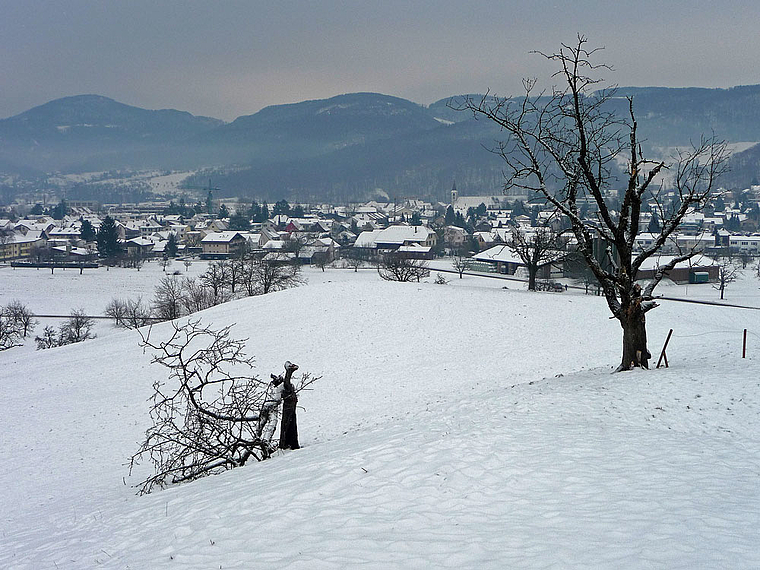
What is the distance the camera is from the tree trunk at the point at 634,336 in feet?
44.5

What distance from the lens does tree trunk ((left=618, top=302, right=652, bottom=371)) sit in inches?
535

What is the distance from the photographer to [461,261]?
3150 inches

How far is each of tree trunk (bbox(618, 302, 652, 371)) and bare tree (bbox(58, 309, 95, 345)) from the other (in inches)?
1479

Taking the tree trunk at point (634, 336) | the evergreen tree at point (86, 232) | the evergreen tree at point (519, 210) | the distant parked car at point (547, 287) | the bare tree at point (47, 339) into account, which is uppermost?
the evergreen tree at point (519, 210)

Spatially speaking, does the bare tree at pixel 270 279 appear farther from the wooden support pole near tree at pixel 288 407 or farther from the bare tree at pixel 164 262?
the bare tree at pixel 164 262

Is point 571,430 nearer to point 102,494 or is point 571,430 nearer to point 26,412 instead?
point 102,494

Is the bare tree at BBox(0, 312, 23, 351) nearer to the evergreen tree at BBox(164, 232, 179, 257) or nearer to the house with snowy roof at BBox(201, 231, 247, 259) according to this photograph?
the house with snowy roof at BBox(201, 231, 247, 259)

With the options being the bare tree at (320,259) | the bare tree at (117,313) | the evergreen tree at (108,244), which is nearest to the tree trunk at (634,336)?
the bare tree at (117,313)

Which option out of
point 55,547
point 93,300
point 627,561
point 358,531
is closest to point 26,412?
point 55,547

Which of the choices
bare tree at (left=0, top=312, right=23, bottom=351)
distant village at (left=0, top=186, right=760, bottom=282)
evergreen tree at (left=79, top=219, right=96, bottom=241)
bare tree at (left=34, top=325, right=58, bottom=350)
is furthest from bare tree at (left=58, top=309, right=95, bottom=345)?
evergreen tree at (left=79, top=219, right=96, bottom=241)

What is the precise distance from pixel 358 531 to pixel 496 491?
6.23 feet

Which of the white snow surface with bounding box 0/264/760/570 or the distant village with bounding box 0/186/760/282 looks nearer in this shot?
the white snow surface with bounding box 0/264/760/570

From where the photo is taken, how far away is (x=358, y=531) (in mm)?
6359

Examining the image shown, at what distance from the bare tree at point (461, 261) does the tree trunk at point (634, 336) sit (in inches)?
2093
